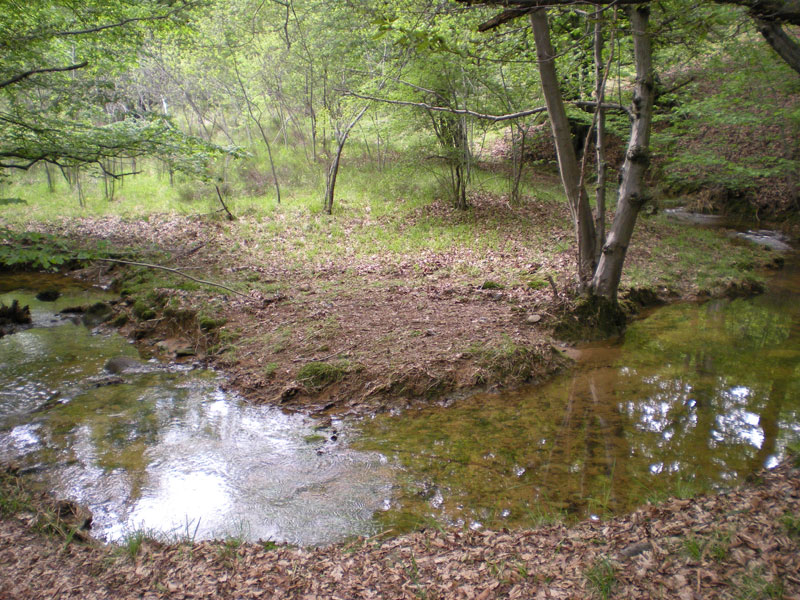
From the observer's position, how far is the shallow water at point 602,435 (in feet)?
13.3

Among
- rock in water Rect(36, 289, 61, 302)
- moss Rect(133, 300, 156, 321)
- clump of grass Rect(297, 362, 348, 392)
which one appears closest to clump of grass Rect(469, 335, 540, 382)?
clump of grass Rect(297, 362, 348, 392)

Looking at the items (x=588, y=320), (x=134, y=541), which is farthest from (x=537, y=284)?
(x=134, y=541)

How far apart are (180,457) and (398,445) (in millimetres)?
2205

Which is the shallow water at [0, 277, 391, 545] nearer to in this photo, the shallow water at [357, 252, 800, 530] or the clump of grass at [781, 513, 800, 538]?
the shallow water at [357, 252, 800, 530]

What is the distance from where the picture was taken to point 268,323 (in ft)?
25.8

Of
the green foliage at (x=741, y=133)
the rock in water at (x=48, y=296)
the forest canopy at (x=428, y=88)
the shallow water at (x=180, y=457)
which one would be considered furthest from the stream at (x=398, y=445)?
the green foliage at (x=741, y=133)

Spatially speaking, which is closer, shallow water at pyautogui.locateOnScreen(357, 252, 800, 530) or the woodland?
the woodland

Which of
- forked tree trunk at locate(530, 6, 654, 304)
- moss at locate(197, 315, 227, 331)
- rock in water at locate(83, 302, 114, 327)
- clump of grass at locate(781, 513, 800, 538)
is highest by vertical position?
forked tree trunk at locate(530, 6, 654, 304)

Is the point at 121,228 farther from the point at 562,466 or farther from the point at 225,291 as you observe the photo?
the point at 562,466

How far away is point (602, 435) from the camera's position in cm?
503

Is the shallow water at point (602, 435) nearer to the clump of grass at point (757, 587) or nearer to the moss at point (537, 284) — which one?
the clump of grass at point (757, 587)

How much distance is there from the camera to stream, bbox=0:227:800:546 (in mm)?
3990

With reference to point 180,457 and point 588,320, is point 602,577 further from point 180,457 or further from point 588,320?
point 588,320

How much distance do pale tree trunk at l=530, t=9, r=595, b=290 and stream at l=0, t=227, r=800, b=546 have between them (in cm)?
146
